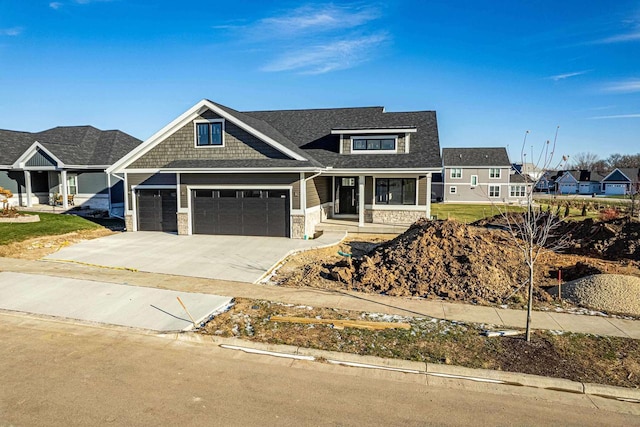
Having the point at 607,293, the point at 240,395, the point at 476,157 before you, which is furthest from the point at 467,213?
the point at 240,395

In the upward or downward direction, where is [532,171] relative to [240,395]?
upward

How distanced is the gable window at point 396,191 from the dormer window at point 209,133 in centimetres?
871

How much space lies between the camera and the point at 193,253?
15578 mm

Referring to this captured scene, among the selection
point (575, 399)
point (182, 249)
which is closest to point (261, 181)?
point (182, 249)

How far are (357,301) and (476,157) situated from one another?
4843 cm

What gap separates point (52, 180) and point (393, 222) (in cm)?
2496

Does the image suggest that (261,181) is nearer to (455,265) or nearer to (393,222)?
(393,222)

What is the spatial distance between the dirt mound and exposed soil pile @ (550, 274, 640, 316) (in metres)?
0.82

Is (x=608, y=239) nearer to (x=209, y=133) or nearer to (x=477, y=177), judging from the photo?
(x=209, y=133)

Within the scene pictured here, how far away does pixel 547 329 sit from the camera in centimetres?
826

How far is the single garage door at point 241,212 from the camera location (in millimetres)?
18984

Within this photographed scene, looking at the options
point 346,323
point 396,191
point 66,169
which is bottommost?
point 346,323

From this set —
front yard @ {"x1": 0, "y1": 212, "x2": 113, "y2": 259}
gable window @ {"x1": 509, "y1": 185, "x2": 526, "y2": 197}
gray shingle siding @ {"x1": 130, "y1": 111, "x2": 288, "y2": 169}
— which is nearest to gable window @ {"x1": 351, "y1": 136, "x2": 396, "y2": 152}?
gray shingle siding @ {"x1": 130, "y1": 111, "x2": 288, "y2": 169}

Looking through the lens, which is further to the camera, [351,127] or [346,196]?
[346,196]
